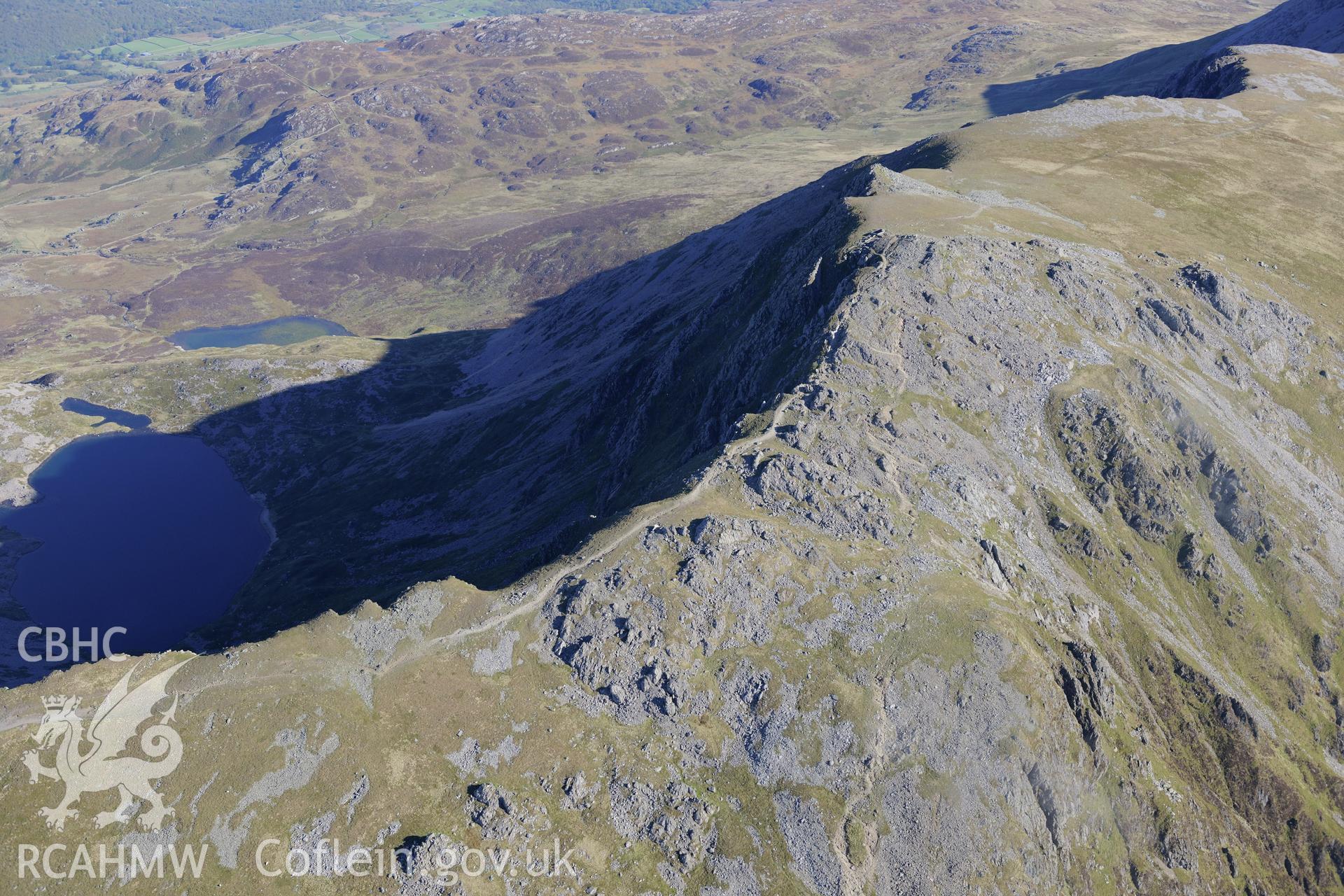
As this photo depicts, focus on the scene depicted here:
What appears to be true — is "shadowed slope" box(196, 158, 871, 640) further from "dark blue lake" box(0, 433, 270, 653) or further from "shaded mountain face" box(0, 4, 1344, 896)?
"dark blue lake" box(0, 433, 270, 653)

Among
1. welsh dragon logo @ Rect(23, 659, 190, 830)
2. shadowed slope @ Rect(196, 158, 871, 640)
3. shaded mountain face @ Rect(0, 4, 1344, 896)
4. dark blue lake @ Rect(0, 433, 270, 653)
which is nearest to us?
welsh dragon logo @ Rect(23, 659, 190, 830)

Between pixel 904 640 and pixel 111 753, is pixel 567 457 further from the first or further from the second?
pixel 111 753

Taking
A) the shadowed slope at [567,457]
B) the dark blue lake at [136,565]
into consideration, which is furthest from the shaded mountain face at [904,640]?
the dark blue lake at [136,565]

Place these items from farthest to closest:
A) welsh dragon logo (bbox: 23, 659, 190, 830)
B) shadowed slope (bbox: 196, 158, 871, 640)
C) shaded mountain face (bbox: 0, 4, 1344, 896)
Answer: shadowed slope (bbox: 196, 158, 871, 640), shaded mountain face (bbox: 0, 4, 1344, 896), welsh dragon logo (bbox: 23, 659, 190, 830)

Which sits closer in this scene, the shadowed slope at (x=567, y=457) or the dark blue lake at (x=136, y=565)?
the shadowed slope at (x=567, y=457)

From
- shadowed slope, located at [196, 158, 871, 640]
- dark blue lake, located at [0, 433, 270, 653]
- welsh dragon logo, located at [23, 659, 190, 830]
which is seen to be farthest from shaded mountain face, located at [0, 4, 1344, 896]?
dark blue lake, located at [0, 433, 270, 653]

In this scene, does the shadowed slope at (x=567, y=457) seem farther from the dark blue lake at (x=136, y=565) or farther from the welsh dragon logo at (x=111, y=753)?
the welsh dragon logo at (x=111, y=753)
